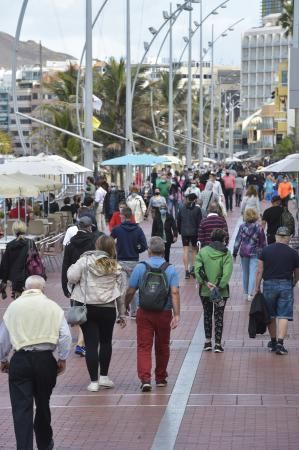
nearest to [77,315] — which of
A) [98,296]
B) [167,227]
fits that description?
[98,296]

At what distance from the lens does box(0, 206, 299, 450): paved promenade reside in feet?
33.9

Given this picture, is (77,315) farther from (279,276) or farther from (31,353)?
(279,276)

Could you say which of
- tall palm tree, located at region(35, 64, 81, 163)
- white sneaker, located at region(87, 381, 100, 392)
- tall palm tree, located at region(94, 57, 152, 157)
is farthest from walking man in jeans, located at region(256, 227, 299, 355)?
tall palm tree, located at region(35, 64, 81, 163)

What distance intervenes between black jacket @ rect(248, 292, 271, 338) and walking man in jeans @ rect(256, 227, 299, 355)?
162 millimetres

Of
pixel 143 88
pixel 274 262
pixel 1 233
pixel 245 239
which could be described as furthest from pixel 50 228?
pixel 143 88

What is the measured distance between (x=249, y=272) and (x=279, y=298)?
529 centimetres

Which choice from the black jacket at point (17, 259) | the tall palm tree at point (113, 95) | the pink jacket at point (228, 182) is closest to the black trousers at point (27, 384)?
the black jacket at point (17, 259)

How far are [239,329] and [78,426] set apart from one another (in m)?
6.06

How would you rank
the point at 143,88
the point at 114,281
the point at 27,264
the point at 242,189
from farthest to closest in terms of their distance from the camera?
the point at 143,88
the point at 242,189
the point at 27,264
the point at 114,281

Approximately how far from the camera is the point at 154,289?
40.4ft

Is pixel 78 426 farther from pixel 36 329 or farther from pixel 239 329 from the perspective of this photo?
pixel 239 329

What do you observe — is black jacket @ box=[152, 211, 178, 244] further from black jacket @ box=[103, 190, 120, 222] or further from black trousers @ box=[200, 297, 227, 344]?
black jacket @ box=[103, 190, 120, 222]

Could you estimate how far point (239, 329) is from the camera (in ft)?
54.9

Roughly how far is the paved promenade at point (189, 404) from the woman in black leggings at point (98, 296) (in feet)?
1.23
